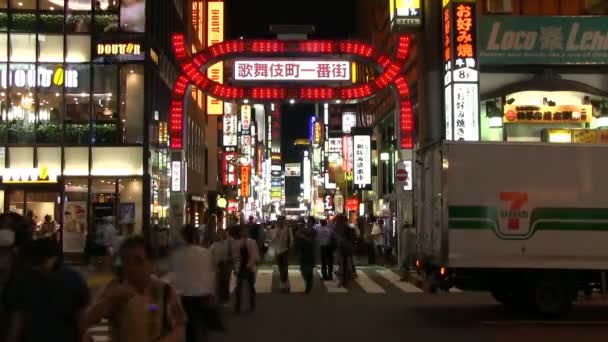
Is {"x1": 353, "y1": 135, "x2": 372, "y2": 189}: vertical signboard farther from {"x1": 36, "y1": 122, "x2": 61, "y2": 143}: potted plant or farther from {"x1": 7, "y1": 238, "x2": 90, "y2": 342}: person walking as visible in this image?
{"x1": 7, "y1": 238, "x2": 90, "y2": 342}: person walking

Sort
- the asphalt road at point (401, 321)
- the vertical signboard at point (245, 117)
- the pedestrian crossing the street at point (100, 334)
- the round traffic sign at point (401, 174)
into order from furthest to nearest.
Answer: the vertical signboard at point (245, 117) < the round traffic sign at point (401, 174) < the pedestrian crossing the street at point (100, 334) < the asphalt road at point (401, 321)

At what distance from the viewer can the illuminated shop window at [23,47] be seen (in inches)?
1405

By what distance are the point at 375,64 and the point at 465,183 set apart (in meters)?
14.8

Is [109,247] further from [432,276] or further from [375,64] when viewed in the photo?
[375,64]

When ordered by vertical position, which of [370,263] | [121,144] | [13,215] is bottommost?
[370,263]

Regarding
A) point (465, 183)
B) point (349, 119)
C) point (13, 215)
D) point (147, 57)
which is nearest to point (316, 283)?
point (465, 183)

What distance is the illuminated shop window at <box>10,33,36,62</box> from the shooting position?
35.7 meters

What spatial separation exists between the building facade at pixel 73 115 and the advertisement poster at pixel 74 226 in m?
0.04

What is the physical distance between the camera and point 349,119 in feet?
222

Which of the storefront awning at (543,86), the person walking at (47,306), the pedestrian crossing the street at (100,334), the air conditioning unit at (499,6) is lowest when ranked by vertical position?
the pedestrian crossing the street at (100,334)

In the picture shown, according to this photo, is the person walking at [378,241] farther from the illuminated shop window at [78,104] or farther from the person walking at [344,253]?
the illuminated shop window at [78,104]

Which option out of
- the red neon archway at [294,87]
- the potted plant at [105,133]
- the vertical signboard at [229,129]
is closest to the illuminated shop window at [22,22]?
the potted plant at [105,133]

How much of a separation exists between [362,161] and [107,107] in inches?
719

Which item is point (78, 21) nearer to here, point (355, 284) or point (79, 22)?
point (79, 22)
